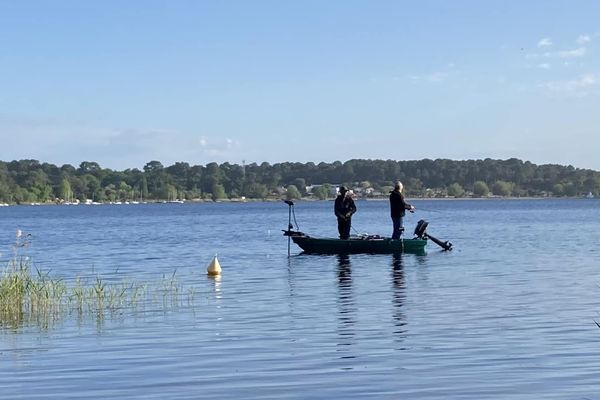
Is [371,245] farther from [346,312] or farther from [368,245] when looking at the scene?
[346,312]

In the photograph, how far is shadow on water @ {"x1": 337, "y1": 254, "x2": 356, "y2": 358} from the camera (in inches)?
563

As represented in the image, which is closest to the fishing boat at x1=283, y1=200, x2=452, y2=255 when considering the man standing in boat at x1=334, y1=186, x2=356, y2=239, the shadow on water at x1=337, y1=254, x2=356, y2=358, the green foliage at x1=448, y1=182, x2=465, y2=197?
the man standing in boat at x1=334, y1=186, x2=356, y2=239

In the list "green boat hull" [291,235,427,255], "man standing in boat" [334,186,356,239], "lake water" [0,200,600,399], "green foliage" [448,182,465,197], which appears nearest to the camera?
"lake water" [0,200,600,399]

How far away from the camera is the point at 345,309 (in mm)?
18047

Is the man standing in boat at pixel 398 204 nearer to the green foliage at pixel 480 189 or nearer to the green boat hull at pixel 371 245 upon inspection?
the green boat hull at pixel 371 245

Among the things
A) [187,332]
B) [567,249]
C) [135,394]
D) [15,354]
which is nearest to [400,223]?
[567,249]

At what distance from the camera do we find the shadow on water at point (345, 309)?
14.3 meters

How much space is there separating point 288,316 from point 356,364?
190 inches

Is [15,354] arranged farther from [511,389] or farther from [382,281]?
[382,281]

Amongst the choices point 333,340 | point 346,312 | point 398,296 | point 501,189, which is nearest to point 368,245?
point 398,296

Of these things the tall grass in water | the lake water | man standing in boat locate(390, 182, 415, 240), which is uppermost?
man standing in boat locate(390, 182, 415, 240)

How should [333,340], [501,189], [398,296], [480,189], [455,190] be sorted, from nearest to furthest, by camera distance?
[333,340] < [398,296] < [455,190] < [480,189] < [501,189]

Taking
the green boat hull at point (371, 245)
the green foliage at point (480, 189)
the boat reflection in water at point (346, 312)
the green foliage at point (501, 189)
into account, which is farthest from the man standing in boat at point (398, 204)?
the green foliage at point (501, 189)

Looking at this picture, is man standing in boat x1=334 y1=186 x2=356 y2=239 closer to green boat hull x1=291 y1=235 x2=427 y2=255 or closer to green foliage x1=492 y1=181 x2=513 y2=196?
green boat hull x1=291 y1=235 x2=427 y2=255
